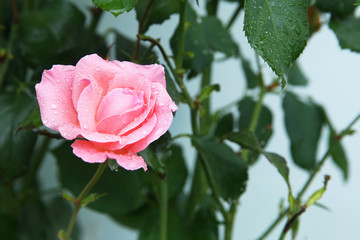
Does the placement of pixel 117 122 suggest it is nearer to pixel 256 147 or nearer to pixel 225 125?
pixel 256 147

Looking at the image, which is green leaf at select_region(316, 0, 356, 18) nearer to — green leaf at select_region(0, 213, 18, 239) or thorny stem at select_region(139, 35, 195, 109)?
thorny stem at select_region(139, 35, 195, 109)

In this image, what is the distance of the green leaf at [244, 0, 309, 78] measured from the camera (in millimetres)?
245

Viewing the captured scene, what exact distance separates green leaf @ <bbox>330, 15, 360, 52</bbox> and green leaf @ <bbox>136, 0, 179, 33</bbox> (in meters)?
0.13

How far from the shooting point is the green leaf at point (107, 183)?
450 mm

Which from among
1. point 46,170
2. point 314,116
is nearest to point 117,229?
point 46,170

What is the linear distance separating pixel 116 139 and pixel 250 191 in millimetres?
631

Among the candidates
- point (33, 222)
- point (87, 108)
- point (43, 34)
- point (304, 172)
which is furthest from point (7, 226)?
point (304, 172)

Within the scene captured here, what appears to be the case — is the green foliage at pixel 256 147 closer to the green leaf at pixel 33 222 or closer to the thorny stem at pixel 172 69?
the thorny stem at pixel 172 69

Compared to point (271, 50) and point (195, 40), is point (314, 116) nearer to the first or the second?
point (195, 40)

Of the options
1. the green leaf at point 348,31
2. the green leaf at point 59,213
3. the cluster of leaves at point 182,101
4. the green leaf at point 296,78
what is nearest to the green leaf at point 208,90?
the cluster of leaves at point 182,101

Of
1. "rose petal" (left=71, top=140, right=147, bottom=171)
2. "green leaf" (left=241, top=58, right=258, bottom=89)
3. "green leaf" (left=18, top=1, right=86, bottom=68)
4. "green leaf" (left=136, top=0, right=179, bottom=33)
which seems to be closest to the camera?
"rose petal" (left=71, top=140, right=147, bottom=171)

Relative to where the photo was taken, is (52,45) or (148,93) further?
(52,45)

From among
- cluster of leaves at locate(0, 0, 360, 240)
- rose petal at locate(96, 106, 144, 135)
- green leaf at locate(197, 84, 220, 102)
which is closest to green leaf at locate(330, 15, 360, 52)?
cluster of leaves at locate(0, 0, 360, 240)

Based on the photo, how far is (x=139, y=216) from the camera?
54 cm
